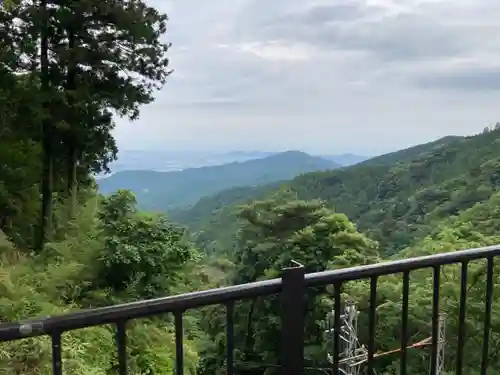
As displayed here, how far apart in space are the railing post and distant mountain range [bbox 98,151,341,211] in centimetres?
7305

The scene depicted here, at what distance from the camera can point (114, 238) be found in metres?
8.75

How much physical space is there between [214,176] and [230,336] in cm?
9331

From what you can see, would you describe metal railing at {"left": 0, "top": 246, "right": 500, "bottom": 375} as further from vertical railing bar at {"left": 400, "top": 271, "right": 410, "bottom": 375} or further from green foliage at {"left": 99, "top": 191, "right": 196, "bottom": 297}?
green foliage at {"left": 99, "top": 191, "right": 196, "bottom": 297}

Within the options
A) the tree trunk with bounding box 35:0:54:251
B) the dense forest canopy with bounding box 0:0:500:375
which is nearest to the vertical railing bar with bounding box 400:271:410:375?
the dense forest canopy with bounding box 0:0:500:375

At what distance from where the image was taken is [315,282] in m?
1.39

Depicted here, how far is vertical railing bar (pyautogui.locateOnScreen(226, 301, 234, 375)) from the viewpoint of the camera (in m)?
1.29

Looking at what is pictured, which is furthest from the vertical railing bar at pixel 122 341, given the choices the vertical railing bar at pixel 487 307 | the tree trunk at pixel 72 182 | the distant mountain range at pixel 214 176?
the distant mountain range at pixel 214 176

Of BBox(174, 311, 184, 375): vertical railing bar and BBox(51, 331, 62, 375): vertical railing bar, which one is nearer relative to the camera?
BBox(51, 331, 62, 375): vertical railing bar

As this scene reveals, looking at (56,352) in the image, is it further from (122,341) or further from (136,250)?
(136,250)

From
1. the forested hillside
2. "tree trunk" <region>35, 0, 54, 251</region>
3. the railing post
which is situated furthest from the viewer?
the forested hillside

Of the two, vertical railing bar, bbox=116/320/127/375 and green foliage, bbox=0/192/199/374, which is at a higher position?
vertical railing bar, bbox=116/320/127/375

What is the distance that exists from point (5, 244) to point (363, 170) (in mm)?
36381

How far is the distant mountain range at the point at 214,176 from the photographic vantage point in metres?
80.3

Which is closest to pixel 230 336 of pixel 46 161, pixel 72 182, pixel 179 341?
pixel 179 341
